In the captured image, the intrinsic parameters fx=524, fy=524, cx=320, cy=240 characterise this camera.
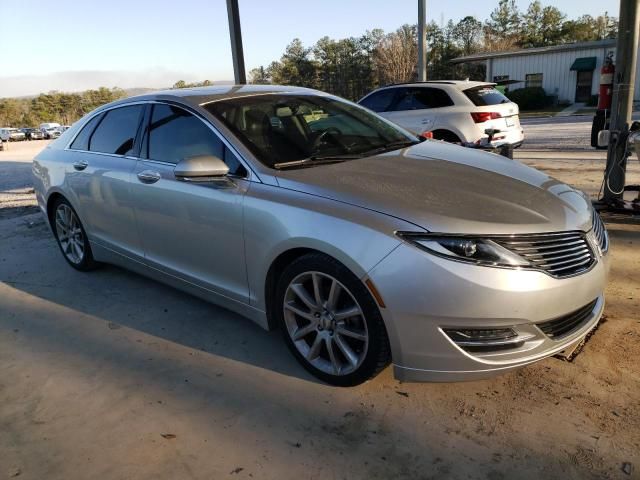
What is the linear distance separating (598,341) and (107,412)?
283 cm

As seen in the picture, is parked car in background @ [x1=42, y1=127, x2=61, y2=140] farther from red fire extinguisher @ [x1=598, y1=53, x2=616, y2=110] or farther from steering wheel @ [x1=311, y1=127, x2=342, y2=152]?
steering wheel @ [x1=311, y1=127, x2=342, y2=152]

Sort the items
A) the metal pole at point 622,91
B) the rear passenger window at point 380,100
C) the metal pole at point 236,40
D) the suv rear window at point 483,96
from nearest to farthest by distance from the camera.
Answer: the metal pole at point 622,91 → the metal pole at point 236,40 → the suv rear window at point 483,96 → the rear passenger window at point 380,100

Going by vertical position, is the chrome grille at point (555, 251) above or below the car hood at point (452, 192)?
below

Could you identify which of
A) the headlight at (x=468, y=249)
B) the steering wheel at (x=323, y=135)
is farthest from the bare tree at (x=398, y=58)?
the headlight at (x=468, y=249)

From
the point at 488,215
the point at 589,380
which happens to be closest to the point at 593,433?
the point at 589,380

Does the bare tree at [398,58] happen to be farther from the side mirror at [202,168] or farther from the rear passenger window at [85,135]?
the side mirror at [202,168]

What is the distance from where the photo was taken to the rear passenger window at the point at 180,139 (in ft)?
10.6

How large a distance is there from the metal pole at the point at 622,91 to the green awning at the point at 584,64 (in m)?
29.5

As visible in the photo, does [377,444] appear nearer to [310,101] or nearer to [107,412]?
[107,412]

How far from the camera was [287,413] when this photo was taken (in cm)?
265

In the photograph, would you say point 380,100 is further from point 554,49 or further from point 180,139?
point 554,49

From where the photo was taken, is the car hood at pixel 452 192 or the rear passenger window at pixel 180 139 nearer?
the car hood at pixel 452 192

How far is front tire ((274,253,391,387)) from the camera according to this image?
2.55 meters

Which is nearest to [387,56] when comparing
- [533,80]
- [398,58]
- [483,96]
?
[398,58]
